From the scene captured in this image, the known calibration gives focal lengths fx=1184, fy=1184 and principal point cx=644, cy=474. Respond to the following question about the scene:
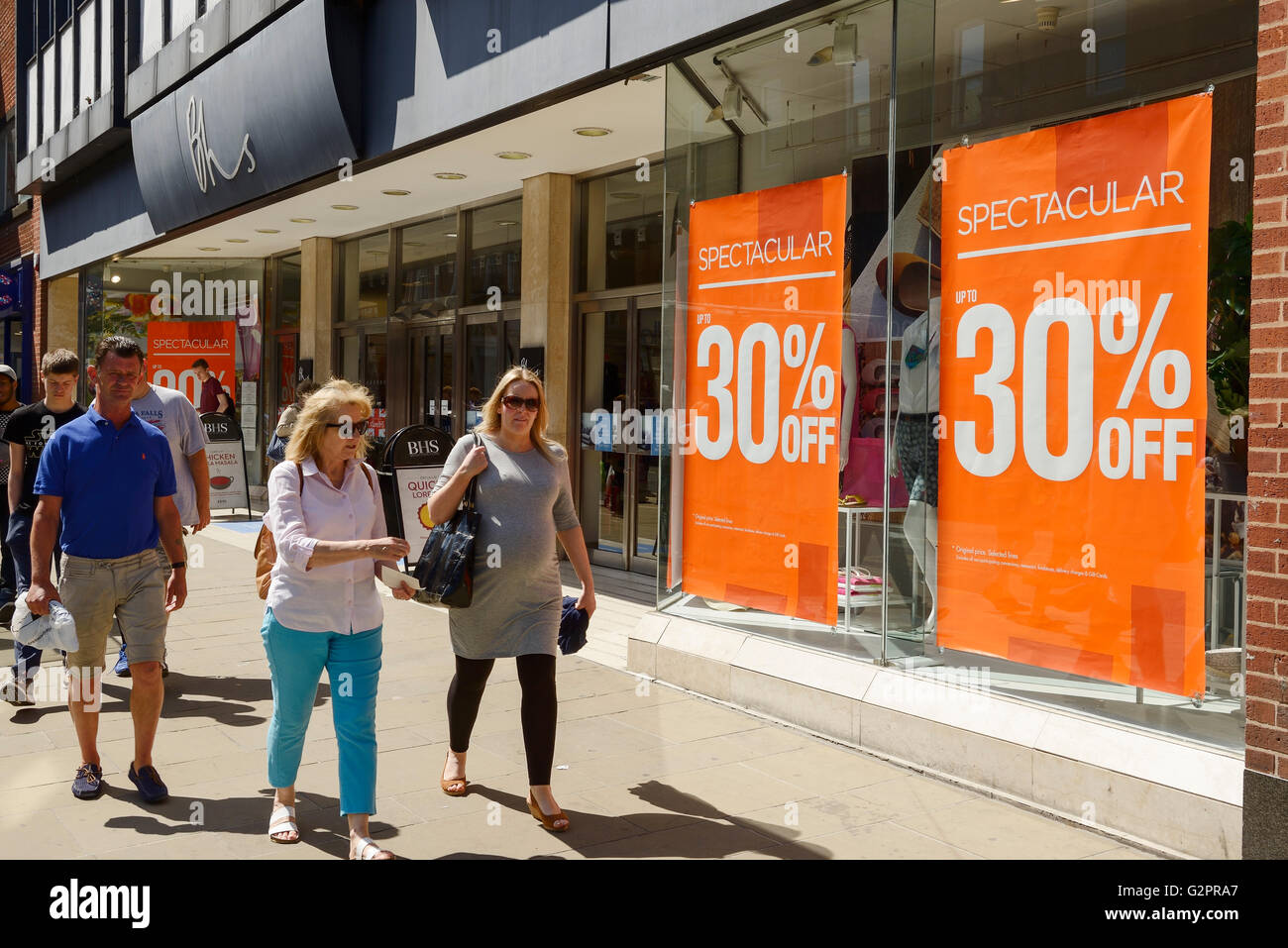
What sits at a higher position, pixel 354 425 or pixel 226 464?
pixel 354 425

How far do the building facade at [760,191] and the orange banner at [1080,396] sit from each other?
0.09 m

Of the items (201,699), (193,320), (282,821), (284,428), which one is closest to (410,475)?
(284,428)

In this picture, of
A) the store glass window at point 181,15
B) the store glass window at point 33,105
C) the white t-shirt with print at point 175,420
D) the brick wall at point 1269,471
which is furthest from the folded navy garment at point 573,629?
the store glass window at point 33,105

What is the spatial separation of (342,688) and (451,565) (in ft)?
2.36

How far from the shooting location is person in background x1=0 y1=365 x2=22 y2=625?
27.5ft

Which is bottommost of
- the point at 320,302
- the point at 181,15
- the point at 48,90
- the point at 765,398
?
the point at 765,398

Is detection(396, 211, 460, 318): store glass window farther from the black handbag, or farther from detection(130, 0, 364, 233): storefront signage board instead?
the black handbag

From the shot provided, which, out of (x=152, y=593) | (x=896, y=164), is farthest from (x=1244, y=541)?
(x=152, y=593)

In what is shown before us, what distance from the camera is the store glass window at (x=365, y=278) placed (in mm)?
16125

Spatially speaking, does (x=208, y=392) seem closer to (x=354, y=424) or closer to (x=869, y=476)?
(x=869, y=476)

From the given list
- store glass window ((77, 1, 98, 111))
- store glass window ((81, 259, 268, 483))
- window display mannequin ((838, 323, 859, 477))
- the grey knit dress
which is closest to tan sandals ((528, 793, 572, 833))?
the grey knit dress

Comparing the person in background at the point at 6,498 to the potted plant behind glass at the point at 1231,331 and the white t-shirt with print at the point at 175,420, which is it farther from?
the potted plant behind glass at the point at 1231,331

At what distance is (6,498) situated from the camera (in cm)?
894
